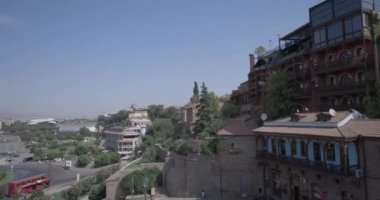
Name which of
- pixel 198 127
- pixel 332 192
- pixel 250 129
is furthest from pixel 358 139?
pixel 198 127

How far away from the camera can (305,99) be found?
39125 millimetres

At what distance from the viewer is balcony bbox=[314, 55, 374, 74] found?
1212 inches

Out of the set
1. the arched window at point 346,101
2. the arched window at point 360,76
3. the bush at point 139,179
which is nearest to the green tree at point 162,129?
the bush at point 139,179

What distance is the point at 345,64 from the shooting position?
108 ft

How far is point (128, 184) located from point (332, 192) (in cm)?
2691

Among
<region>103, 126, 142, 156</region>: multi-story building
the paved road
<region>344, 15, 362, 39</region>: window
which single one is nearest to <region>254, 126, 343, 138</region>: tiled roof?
<region>344, 15, 362, 39</region>: window

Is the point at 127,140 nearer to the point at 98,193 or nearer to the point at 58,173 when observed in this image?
the point at 58,173

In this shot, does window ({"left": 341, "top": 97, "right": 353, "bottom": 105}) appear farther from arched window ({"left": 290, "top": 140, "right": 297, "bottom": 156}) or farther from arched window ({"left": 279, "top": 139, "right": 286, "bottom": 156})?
arched window ({"left": 290, "top": 140, "right": 297, "bottom": 156})

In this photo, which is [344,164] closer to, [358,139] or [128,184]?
[358,139]

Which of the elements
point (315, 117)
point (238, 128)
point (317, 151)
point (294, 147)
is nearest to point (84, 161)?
point (238, 128)

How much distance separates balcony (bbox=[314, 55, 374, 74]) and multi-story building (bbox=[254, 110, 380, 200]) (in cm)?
745

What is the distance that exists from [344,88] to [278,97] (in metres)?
6.97

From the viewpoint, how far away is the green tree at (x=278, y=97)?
120ft

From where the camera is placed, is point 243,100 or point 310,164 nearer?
point 310,164
